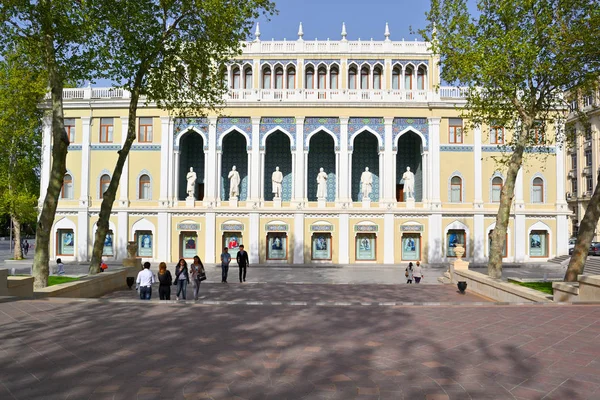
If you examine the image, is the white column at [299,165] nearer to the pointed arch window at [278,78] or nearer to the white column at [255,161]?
the white column at [255,161]

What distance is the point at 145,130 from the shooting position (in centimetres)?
3028

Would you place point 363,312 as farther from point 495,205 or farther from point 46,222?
point 495,205

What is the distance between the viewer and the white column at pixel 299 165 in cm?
2935

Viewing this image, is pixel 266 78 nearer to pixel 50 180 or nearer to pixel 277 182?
pixel 277 182

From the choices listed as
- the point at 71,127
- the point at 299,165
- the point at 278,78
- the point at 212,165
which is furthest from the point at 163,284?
the point at 71,127

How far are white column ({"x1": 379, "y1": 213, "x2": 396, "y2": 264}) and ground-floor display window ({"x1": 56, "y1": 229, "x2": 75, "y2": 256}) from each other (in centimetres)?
2057

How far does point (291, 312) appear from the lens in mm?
10086

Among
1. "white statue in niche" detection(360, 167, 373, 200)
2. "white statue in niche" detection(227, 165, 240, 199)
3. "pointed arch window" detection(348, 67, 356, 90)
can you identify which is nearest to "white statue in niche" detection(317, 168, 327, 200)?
"white statue in niche" detection(360, 167, 373, 200)

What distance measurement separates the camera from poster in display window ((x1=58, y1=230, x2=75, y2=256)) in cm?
3016

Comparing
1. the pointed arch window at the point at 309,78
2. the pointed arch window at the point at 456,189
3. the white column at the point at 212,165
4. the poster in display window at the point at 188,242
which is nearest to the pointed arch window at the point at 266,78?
the pointed arch window at the point at 309,78

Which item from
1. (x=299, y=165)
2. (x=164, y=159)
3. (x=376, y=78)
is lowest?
(x=299, y=165)

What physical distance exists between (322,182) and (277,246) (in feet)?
16.8

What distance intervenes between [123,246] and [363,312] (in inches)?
923

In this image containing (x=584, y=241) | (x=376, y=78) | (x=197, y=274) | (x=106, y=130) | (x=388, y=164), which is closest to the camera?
(x=584, y=241)
